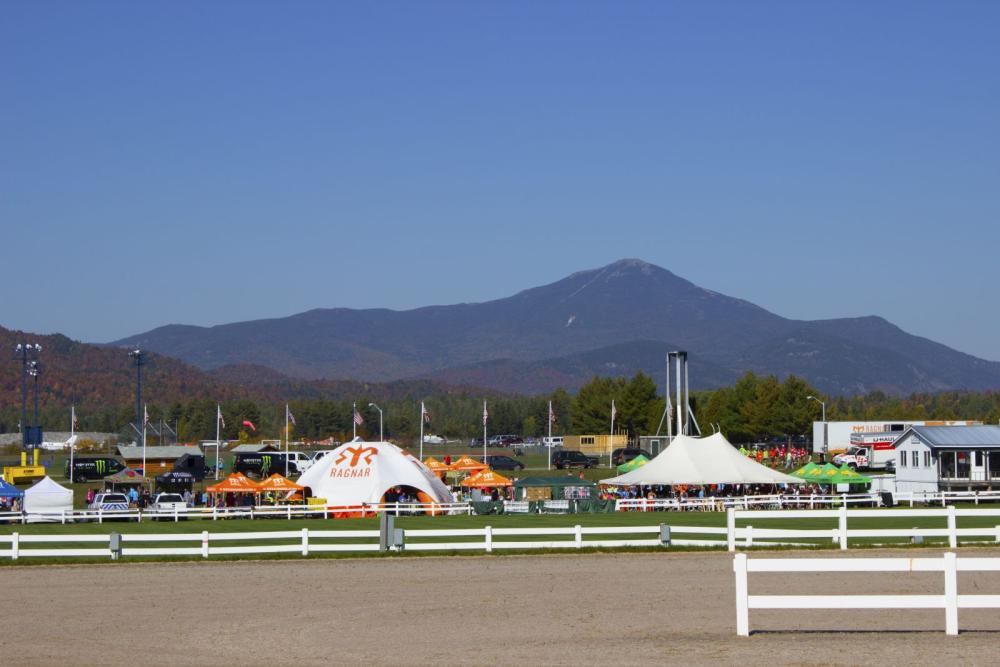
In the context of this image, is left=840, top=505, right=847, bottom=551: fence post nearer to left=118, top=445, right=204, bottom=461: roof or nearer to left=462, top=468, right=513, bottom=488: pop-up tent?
left=462, top=468, right=513, bottom=488: pop-up tent

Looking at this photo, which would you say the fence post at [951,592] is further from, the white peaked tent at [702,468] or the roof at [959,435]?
the roof at [959,435]

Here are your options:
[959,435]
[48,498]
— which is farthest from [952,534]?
[48,498]

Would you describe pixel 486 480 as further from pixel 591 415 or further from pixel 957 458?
pixel 591 415

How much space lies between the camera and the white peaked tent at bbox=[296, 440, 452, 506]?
5447 cm

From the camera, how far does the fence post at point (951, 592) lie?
16156 mm

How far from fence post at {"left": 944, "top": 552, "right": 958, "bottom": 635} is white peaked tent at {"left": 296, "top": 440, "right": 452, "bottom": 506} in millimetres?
38363

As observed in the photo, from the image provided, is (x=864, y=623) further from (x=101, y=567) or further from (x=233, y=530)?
(x=233, y=530)

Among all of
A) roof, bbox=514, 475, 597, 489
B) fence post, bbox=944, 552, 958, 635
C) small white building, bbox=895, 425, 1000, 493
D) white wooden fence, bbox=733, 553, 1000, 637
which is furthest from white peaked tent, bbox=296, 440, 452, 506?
fence post, bbox=944, 552, 958, 635

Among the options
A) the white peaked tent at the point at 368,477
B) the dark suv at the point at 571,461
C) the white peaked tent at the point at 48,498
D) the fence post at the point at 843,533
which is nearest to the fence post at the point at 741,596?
the fence post at the point at 843,533

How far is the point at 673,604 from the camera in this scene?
2203 cm

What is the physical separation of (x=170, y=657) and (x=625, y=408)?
369 feet

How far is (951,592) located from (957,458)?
50.6 metres

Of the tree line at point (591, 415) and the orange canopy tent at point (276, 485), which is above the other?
the tree line at point (591, 415)

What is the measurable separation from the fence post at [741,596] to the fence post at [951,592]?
243cm
